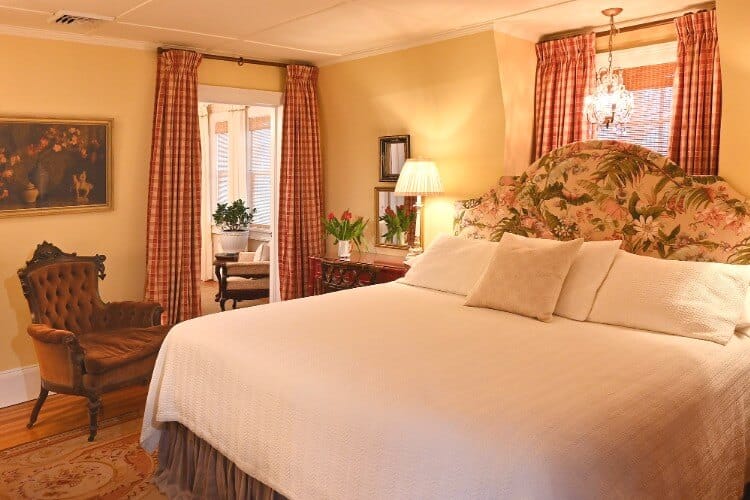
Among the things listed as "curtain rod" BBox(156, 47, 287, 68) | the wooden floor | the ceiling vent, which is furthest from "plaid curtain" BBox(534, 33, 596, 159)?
the wooden floor

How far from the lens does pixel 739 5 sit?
10.3 ft

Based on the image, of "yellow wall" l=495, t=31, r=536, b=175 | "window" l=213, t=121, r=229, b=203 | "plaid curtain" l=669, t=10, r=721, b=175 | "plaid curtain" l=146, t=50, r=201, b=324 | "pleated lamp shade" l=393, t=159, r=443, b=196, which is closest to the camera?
"plaid curtain" l=669, t=10, r=721, b=175

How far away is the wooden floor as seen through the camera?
12.4ft

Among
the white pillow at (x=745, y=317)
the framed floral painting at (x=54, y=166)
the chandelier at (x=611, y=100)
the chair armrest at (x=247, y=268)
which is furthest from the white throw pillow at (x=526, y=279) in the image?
the chair armrest at (x=247, y=268)

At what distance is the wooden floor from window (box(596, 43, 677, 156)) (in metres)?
3.57

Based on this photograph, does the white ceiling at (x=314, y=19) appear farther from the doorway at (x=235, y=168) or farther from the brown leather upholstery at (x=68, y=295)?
the doorway at (x=235, y=168)

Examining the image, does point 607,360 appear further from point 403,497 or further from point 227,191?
point 227,191

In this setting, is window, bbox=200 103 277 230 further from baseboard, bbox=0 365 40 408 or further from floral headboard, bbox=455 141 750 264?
floral headboard, bbox=455 141 750 264

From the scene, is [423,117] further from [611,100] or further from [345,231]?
[611,100]

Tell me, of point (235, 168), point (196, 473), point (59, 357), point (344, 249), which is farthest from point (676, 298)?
point (235, 168)

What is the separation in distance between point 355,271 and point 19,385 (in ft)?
8.05

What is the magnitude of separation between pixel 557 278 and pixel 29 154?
3.54m

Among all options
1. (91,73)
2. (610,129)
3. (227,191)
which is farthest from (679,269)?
(227,191)

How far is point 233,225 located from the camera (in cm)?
791
